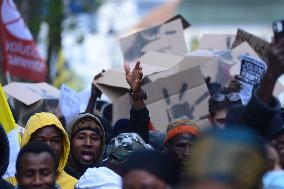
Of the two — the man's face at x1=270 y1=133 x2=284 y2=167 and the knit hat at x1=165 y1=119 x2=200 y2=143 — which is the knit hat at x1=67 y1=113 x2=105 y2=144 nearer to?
the knit hat at x1=165 y1=119 x2=200 y2=143

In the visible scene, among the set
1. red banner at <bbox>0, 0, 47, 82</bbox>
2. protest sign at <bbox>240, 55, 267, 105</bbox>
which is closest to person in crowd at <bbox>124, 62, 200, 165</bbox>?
protest sign at <bbox>240, 55, 267, 105</bbox>

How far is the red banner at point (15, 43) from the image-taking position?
36.2 feet

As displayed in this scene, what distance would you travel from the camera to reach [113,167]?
6.12 metres

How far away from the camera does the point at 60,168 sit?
6082mm

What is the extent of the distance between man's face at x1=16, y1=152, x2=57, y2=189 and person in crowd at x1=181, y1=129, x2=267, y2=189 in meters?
1.61

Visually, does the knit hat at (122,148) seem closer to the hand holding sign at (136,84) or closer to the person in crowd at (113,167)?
the person in crowd at (113,167)

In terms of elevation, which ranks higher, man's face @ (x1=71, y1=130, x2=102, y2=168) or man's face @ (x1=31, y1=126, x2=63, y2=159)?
man's face @ (x1=31, y1=126, x2=63, y2=159)

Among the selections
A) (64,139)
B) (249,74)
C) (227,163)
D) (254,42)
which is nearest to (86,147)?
(64,139)

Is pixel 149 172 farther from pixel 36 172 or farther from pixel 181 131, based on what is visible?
pixel 181 131

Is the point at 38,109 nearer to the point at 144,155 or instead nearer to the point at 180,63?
the point at 180,63

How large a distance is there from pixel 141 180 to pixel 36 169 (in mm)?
948

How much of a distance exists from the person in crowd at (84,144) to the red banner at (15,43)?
431 centimetres

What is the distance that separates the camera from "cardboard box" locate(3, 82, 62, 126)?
8.88 m

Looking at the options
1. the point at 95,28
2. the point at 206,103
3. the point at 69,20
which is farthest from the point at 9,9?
the point at 95,28
